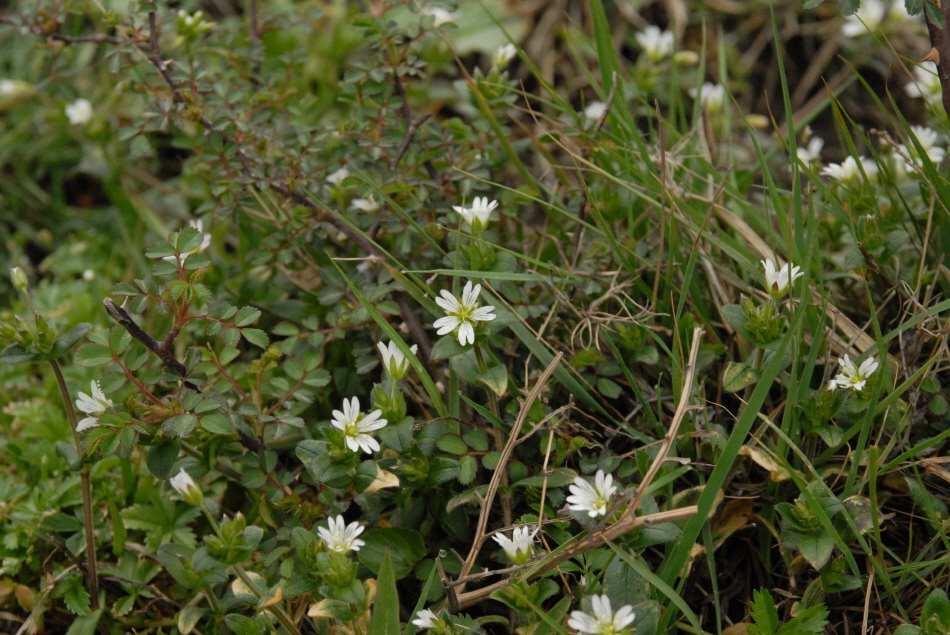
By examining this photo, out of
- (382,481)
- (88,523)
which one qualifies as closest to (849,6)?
(382,481)

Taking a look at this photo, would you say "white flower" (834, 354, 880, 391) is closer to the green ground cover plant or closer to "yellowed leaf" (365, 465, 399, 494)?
the green ground cover plant

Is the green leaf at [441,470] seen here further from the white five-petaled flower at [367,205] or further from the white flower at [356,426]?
the white five-petaled flower at [367,205]

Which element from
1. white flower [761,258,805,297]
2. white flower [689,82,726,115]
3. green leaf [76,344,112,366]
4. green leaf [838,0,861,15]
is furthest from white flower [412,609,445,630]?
white flower [689,82,726,115]

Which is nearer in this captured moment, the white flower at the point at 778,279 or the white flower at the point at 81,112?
the white flower at the point at 778,279

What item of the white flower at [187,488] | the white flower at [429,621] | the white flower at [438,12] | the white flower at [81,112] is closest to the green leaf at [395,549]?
the white flower at [429,621]

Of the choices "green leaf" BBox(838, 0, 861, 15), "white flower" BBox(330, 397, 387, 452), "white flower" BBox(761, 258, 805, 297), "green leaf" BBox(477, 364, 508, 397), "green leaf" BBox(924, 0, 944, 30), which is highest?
"green leaf" BBox(838, 0, 861, 15)
